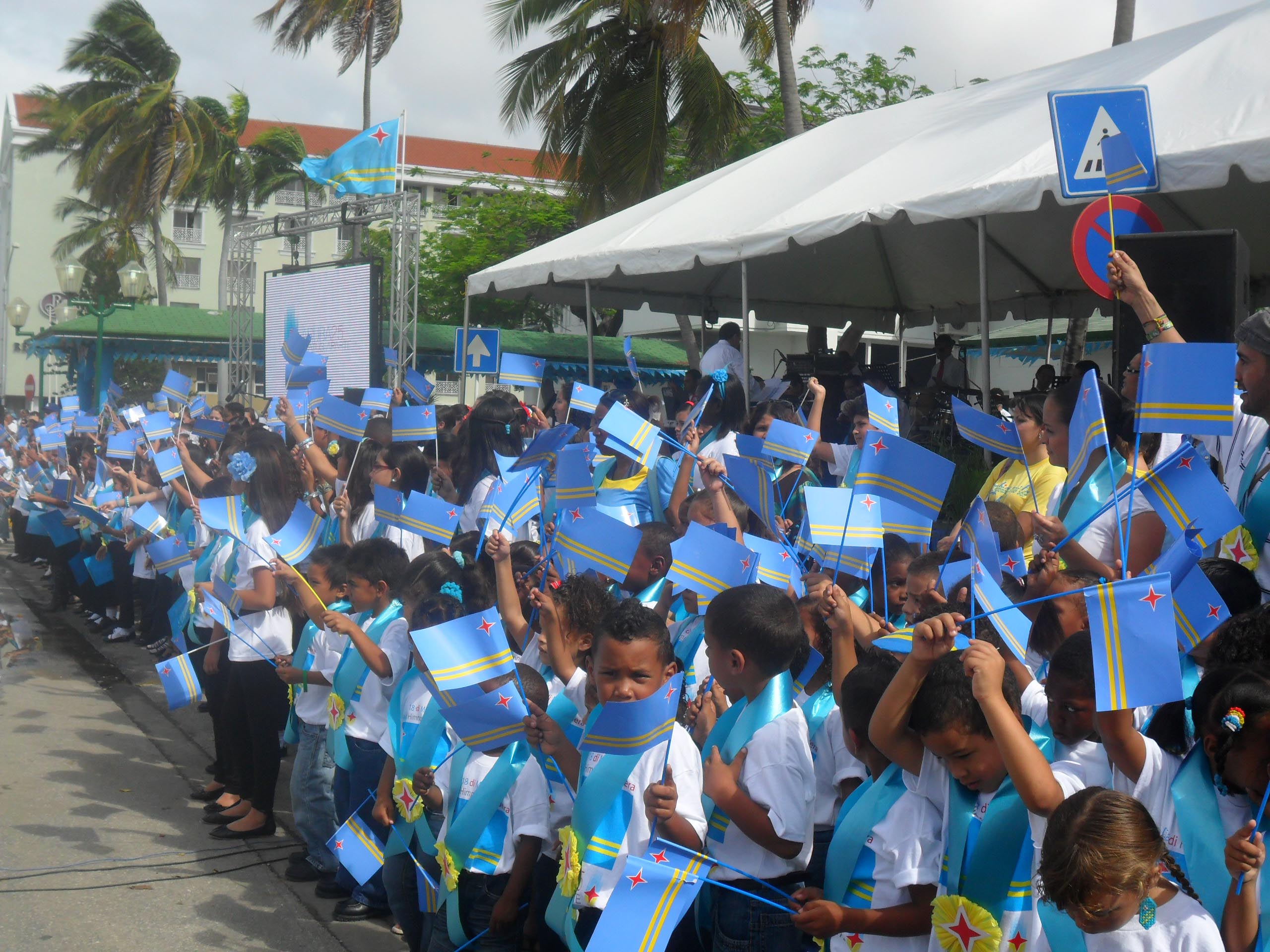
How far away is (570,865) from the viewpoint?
288 centimetres

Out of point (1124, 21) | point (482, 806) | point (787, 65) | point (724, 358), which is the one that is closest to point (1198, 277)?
point (482, 806)

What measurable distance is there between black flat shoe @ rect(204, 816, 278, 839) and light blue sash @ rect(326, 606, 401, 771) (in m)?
1.33

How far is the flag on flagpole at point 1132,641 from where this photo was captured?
6.97ft

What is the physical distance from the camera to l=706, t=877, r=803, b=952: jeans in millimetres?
2779

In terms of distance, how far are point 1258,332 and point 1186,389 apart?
51 cm

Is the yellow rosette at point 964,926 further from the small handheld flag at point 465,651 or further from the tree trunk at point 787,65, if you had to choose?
the tree trunk at point 787,65

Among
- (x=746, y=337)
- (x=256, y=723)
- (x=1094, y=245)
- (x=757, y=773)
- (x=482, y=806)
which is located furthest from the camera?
(x=746, y=337)

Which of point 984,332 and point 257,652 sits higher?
point 984,332

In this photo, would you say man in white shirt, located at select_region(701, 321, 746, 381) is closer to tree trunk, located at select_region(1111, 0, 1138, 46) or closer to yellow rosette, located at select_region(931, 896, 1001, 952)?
tree trunk, located at select_region(1111, 0, 1138, 46)

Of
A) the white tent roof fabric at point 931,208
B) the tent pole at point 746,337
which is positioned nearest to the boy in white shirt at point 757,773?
the white tent roof fabric at point 931,208

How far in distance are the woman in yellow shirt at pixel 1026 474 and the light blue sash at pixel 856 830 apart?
2.04 meters

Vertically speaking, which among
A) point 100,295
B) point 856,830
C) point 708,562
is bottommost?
point 856,830

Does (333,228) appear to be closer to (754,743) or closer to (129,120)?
(754,743)

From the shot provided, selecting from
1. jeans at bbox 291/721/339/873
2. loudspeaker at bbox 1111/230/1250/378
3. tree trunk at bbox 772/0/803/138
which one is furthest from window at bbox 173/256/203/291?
loudspeaker at bbox 1111/230/1250/378
